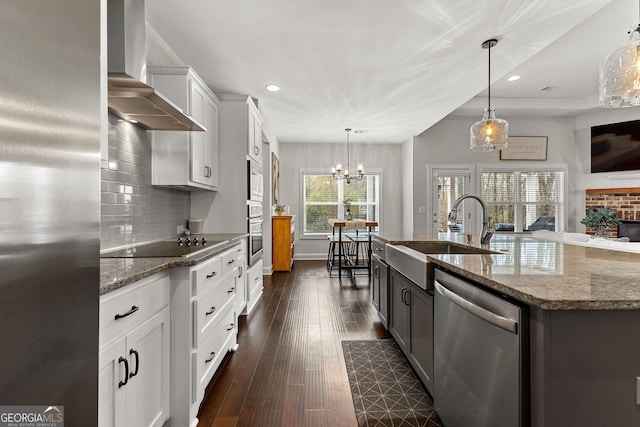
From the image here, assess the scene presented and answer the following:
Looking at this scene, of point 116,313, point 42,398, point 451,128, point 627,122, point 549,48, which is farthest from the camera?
point 451,128

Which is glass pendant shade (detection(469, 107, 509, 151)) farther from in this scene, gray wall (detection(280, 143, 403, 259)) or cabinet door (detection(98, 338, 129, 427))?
gray wall (detection(280, 143, 403, 259))

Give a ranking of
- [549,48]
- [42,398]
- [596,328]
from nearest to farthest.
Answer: [42,398] → [596,328] → [549,48]

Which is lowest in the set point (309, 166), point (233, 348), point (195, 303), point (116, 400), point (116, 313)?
point (233, 348)

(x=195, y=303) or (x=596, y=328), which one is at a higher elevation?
(x=596, y=328)

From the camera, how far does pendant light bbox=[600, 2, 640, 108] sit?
176cm

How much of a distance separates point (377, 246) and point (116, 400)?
237cm

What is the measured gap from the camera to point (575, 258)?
1591 millimetres

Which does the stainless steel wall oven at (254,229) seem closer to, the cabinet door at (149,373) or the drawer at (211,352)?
the drawer at (211,352)

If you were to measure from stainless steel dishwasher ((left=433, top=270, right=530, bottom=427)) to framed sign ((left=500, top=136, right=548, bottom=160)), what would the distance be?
585 cm

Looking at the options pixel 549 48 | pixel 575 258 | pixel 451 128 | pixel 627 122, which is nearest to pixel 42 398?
pixel 575 258

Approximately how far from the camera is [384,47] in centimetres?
287

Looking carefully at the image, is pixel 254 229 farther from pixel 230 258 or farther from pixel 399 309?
pixel 399 309

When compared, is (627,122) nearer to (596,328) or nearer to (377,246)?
(377,246)

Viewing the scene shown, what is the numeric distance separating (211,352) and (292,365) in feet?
2.11
